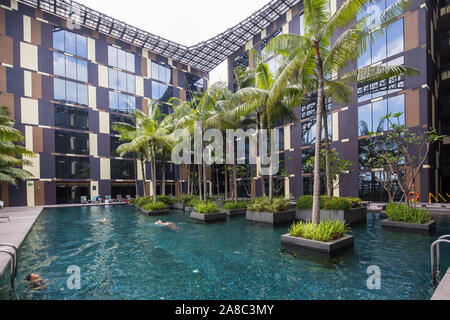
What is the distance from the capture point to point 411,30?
19.4 meters

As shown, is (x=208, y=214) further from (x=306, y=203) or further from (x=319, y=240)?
(x=319, y=240)

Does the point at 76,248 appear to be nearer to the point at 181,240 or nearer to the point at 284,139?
the point at 181,240

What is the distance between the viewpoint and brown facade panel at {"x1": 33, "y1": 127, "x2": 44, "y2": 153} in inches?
1045

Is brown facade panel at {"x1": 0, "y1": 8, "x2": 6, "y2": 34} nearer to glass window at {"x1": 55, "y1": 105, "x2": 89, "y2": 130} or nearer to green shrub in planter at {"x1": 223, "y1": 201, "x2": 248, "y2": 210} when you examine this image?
glass window at {"x1": 55, "y1": 105, "x2": 89, "y2": 130}

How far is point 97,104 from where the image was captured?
103ft

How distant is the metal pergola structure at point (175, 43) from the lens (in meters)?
27.5

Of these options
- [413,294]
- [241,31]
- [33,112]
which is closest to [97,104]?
[33,112]

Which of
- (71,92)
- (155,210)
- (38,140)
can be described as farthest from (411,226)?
(71,92)

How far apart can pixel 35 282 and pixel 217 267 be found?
4.17 m

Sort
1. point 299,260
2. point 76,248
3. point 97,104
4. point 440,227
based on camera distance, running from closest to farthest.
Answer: point 299,260
point 76,248
point 440,227
point 97,104

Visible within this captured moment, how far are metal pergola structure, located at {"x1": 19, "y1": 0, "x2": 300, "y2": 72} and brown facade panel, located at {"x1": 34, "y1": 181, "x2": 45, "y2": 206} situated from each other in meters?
20.3

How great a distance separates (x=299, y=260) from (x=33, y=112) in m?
32.2
